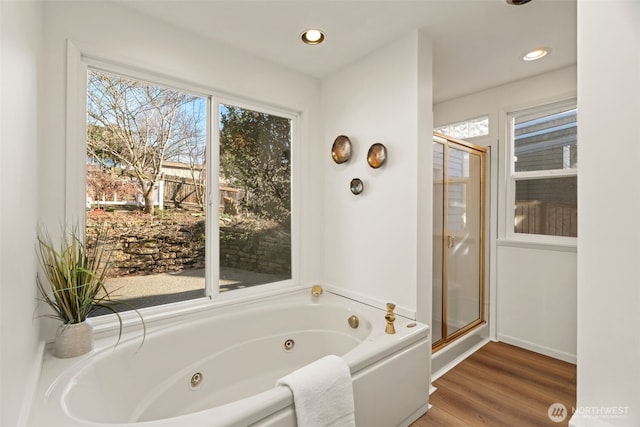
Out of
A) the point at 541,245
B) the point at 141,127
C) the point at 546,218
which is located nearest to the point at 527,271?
the point at 541,245

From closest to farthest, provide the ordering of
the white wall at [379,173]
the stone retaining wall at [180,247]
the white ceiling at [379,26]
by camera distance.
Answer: the white ceiling at [379,26] → the stone retaining wall at [180,247] → the white wall at [379,173]

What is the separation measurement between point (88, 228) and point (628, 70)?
7.85 ft

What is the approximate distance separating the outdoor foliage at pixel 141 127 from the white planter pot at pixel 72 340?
0.78 metres

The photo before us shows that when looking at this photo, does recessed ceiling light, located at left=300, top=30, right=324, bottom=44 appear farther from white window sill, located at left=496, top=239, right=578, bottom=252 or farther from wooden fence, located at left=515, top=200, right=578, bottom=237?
white window sill, located at left=496, top=239, right=578, bottom=252

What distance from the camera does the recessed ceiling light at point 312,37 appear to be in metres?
2.01

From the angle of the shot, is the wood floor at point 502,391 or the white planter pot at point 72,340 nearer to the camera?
the white planter pot at point 72,340

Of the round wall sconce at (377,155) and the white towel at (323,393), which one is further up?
the round wall sconce at (377,155)

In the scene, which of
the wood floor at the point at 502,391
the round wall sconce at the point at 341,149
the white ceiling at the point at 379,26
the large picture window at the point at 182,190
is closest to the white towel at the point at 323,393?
the wood floor at the point at 502,391

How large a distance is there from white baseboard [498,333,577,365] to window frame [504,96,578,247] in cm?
90

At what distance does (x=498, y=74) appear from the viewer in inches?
102

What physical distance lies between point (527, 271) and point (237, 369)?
2.57 m

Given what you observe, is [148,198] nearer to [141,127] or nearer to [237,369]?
[141,127]

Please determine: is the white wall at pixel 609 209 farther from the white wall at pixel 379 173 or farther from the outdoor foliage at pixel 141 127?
the outdoor foliage at pixel 141 127

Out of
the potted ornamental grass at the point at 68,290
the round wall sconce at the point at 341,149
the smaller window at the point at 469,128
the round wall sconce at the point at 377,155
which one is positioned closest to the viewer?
the potted ornamental grass at the point at 68,290
